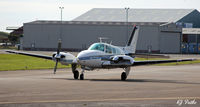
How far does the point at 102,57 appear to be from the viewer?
111 ft

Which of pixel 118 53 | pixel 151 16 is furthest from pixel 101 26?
pixel 118 53

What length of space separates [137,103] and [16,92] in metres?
6.93

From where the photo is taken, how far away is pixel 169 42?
12700 centimetres

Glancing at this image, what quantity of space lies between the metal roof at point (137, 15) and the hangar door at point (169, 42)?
42.3ft

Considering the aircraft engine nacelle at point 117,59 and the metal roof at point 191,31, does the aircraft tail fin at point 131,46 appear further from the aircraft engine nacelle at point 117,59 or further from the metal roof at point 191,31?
the metal roof at point 191,31

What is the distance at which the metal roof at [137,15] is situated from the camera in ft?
474

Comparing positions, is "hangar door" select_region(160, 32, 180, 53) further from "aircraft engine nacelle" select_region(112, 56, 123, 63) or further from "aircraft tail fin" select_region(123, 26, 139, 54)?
"aircraft engine nacelle" select_region(112, 56, 123, 63)

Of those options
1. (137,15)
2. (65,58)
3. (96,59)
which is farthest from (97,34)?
(96,59)

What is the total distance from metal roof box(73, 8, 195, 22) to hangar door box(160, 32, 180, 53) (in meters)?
12.9

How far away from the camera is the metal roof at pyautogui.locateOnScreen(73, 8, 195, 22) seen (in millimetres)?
144387
